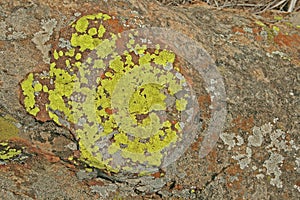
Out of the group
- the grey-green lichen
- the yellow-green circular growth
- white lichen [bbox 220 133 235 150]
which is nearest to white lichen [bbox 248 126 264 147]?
the grey-green lichen

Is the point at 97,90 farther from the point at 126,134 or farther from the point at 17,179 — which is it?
the point at 17,179

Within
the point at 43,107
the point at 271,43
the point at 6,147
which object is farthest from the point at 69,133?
the point at 271,43

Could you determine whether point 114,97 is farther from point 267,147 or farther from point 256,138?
point 267,147

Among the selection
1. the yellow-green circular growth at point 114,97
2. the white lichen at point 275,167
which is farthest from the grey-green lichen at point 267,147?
the yellow-green circular growth at point 114,97

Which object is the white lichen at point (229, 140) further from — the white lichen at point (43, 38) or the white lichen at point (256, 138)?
the white lichen at point (43, 38)

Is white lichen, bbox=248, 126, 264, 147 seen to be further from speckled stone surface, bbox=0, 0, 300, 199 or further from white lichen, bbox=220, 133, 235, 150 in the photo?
white lichen, bbox=220, 133, 235, 150
